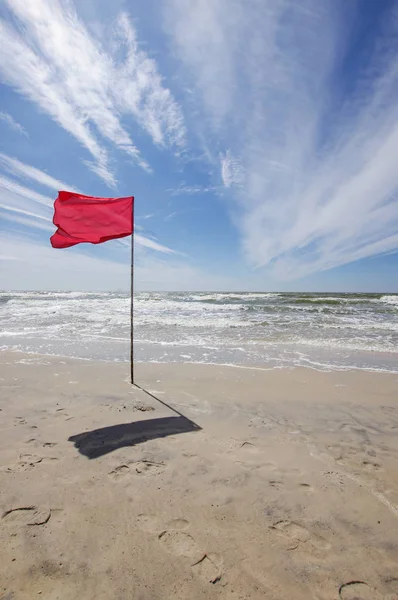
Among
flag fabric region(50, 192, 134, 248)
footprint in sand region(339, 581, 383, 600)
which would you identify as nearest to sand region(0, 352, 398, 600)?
footprint in sand region(339, 581, 383, 600)

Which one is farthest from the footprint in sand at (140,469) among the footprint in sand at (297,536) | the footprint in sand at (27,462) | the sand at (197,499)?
the footprint in sand at (297,536)

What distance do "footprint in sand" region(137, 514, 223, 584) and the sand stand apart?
1cm

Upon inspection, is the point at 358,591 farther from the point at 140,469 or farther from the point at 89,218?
the point at 89,218

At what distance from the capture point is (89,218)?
243 inches

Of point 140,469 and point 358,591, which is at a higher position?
point 140,469

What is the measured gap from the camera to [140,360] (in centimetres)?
898

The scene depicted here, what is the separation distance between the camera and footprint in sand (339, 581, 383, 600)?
2078 mm

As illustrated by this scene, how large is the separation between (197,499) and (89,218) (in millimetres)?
5453

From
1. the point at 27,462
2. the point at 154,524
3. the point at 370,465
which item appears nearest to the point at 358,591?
the point at 154,524

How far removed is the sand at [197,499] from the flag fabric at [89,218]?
3.33 metres

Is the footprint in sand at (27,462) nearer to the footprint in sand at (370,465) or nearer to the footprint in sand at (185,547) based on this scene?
the footprint in sand at (185,547)

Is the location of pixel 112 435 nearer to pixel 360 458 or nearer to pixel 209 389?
pixel 209 389

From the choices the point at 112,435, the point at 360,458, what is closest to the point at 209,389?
the point at 112,435

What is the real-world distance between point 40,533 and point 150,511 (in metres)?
0.94
